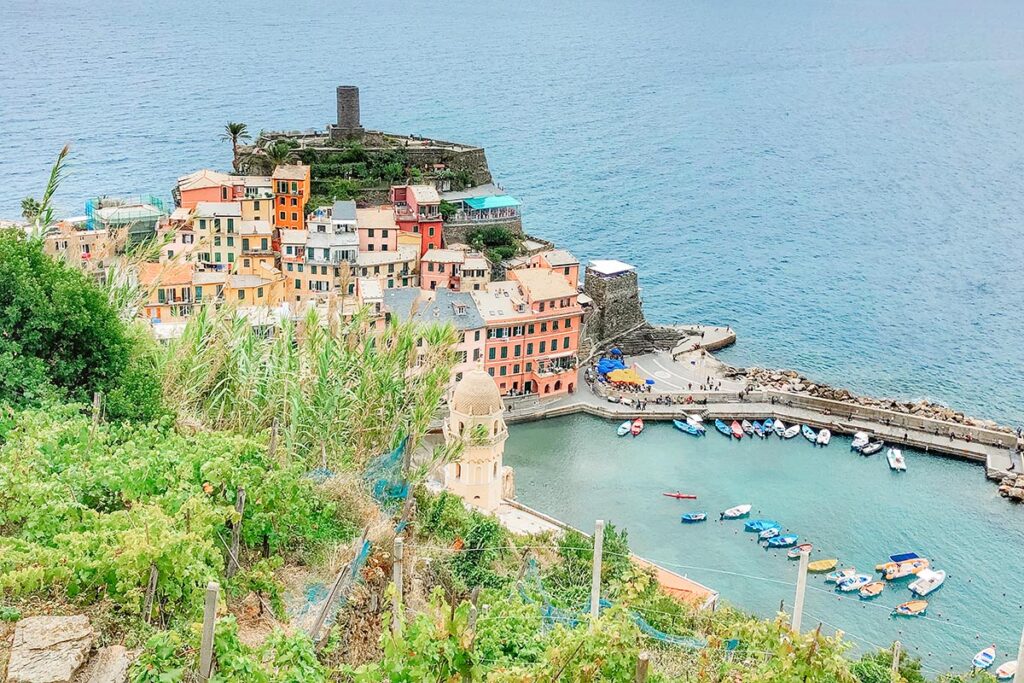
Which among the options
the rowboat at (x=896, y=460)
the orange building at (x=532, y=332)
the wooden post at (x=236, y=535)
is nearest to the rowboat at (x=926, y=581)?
the rowboat at (x=896, y=460)

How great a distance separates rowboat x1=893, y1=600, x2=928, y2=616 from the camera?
30.6 m

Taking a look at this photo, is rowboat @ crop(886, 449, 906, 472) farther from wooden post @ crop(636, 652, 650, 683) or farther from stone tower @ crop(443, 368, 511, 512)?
wooden post @ crop(636, 652, 650, 683)

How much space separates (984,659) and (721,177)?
60.9 metres

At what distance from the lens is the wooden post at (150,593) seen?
28.9 ft

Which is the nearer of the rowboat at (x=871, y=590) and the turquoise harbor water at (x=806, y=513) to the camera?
the turquoise harbor water at (x=806, y=513)

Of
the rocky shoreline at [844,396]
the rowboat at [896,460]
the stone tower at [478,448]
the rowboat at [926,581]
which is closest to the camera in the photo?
the stone tower at [478,448]

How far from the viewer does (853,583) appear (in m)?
31.5

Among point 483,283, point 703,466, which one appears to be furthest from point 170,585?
point 483,283

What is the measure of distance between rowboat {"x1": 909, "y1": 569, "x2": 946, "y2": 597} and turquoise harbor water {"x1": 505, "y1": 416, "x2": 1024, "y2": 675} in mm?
273

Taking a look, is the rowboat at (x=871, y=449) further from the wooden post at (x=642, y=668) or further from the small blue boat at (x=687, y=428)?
the wooden post at (x=642, y=668)

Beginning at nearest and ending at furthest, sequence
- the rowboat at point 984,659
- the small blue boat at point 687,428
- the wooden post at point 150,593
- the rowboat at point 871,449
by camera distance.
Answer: the wooden post at point 150,593 → the rowboat at point 984,659 → the rowboat at point 871,449 → the small blue boat at point 687,428

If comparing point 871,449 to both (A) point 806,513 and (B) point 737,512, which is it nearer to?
(A) point 806,513

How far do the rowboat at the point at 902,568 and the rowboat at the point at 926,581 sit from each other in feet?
0.76

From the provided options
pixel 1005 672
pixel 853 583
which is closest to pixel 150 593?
pixel 1005 672
